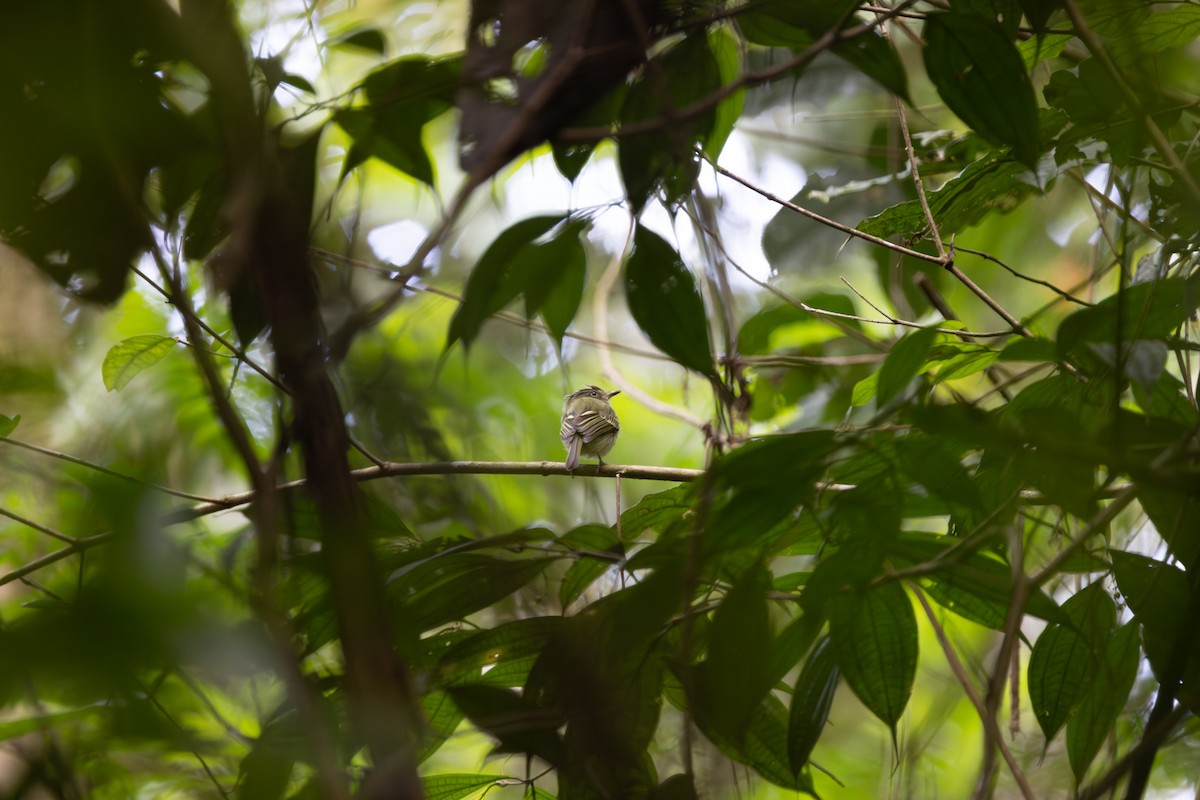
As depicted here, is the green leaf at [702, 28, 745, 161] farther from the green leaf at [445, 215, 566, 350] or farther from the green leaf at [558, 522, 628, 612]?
the green leaf at [558, 522, 628, 612]

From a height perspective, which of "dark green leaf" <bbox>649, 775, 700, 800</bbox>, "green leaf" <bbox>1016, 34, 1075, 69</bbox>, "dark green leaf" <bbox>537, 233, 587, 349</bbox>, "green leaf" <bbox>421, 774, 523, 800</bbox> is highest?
"green leaf" <bbox>1016, 34, 1075, 69</bbox>

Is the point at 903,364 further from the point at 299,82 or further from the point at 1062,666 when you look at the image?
the point at 299,82

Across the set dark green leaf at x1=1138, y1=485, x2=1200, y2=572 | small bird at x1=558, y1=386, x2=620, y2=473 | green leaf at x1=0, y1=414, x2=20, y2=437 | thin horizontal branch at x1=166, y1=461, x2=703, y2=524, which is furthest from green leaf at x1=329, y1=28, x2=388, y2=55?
small bird at x1=558, y1=386, x2=620, y2=473

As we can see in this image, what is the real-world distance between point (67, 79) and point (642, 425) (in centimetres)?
371

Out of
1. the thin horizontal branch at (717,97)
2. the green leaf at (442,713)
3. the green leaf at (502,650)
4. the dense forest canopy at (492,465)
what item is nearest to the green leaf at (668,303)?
the dense forest canopy at (492,465)

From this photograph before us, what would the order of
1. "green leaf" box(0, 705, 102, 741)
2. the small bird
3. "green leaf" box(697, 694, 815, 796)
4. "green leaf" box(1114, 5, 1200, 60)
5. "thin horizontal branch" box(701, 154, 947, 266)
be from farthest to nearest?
the small bird, "green leaf" box(1114, 5, 1200, 60), "thin horizontal branch" box(701, 154, 947, 266), "green leaf" box(697, 694, 815, 796), "green leaf" box(0, 705, 102, 741)

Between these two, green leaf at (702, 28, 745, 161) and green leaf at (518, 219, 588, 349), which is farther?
green leaf at (702, 28, 745, 161)

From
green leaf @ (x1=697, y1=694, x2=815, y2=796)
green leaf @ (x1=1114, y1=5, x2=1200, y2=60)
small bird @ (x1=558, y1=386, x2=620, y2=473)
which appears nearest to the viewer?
green leaf @ (x1=697, y1=694, x2=815, y2=796)

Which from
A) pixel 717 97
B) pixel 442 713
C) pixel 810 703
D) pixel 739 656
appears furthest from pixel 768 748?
pixel 717 97

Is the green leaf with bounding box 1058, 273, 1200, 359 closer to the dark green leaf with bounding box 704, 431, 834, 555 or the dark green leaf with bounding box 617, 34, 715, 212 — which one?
the dark green leaf with bounding box 704, 431, 834, 555

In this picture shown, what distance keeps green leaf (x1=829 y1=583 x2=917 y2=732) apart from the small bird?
1.82 metres

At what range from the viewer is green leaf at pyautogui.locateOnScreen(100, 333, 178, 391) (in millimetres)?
1277

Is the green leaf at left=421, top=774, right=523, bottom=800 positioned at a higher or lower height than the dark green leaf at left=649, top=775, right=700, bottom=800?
higher

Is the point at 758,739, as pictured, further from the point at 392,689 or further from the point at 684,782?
the point at 392,689
